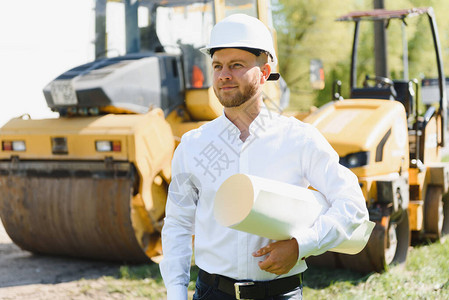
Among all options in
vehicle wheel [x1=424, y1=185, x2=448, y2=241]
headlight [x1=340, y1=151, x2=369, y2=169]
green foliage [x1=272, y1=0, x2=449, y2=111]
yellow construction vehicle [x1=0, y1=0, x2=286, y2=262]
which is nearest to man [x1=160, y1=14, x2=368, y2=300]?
headlight [x1=340, y1=151, x2=369, y2=169]

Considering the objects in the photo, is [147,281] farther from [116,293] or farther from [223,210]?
[223,210]

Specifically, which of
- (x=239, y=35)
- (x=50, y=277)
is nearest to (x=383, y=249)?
(x=50, y=277)

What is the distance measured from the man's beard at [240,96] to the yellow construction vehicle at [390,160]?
2.76 meters

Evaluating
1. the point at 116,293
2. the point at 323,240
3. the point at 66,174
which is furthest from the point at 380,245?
the point at 323,240

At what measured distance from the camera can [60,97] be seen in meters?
5.60

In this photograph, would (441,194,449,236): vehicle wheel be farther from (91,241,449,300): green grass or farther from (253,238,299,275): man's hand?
(253,238,299,275): man's hand

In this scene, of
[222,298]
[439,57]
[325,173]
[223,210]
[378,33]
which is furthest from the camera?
[378,33]

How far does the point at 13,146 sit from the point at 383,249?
3.31 meters

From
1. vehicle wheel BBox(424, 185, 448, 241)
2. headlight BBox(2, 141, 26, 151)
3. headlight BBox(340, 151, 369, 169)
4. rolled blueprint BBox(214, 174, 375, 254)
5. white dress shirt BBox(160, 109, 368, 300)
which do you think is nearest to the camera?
rolled blueprint BBox(214, 174, 375, 254)

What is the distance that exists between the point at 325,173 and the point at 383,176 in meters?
3.08

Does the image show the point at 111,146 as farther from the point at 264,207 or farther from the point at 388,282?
the point at 264,207

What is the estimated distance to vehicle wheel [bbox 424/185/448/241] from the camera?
6.25 metres

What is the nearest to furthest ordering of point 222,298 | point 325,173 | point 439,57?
point 325,173
point 222,298
point 439,57

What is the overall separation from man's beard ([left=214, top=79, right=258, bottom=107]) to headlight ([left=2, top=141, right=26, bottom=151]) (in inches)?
151
